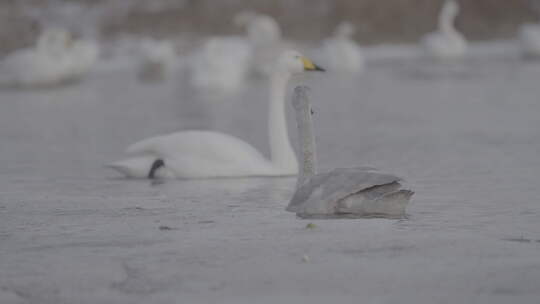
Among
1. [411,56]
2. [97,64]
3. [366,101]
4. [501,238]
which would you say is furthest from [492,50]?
[501,238]

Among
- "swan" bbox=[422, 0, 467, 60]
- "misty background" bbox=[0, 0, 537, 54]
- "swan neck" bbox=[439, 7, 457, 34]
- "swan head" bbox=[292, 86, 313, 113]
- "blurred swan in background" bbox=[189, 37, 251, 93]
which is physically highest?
"misty background" bbox=[0, 0, 537, 54]

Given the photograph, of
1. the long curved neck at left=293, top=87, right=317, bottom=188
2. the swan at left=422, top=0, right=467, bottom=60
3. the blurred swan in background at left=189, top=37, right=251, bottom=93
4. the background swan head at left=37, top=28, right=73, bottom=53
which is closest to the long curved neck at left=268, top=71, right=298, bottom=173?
the long curved neck at left=293, top=87, right=317, bottom=188

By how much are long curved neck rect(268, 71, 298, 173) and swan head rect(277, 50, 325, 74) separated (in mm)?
78

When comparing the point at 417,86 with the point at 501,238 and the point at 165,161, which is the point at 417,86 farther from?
the point at 501,238

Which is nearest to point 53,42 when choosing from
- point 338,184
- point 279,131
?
point 279,131

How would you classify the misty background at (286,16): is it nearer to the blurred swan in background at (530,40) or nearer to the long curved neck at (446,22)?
the long curved neck at (446,22)

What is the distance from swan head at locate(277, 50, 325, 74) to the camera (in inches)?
387

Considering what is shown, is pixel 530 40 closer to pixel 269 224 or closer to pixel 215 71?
pixel 215 71

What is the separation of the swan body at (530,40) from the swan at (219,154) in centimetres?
2247

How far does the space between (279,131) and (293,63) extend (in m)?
0.63

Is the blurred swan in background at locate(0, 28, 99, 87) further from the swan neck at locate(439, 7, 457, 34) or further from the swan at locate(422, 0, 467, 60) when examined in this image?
the swan neck at locate(439, 7, 457, 34)

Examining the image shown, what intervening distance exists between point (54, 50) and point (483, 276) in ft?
72.4

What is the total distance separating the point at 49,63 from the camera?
84.0 feet

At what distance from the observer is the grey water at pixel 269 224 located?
217 inches
